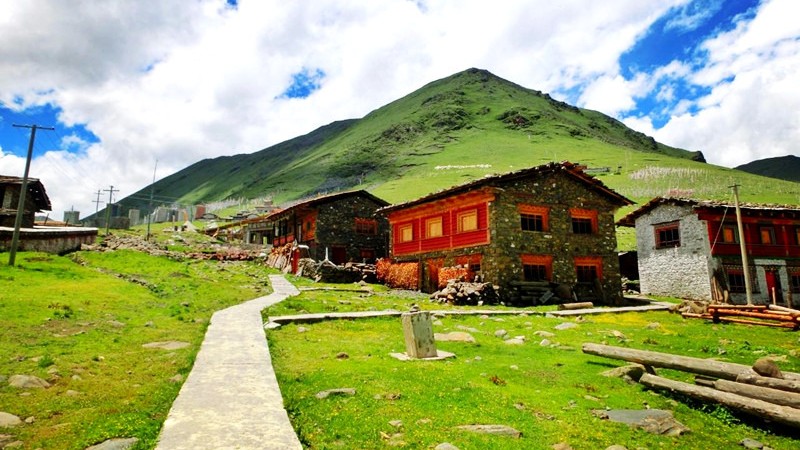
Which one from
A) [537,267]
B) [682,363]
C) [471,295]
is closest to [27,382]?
[682,363]

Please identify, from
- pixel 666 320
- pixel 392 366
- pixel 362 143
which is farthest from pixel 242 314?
pixel 362 143

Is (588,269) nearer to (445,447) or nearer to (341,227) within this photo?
(341,227)

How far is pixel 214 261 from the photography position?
43906 mm

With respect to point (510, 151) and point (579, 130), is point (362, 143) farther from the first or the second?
point (579, 130)

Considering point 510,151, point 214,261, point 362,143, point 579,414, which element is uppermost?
point 362,143

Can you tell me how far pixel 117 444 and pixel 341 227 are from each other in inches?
1564

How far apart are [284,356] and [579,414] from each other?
7310 millimetres

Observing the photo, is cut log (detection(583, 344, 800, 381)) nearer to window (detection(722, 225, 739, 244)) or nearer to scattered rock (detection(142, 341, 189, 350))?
scattered rock (detection(142, 341, 189, 350))

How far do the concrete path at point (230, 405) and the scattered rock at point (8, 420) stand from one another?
2.13 meters

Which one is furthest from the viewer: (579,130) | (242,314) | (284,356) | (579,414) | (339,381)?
(579,130)

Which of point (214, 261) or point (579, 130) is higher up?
point (579, 130)

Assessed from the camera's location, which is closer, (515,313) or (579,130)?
(515,313)

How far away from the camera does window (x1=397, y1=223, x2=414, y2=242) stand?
38094mm

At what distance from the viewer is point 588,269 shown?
32.4 m
